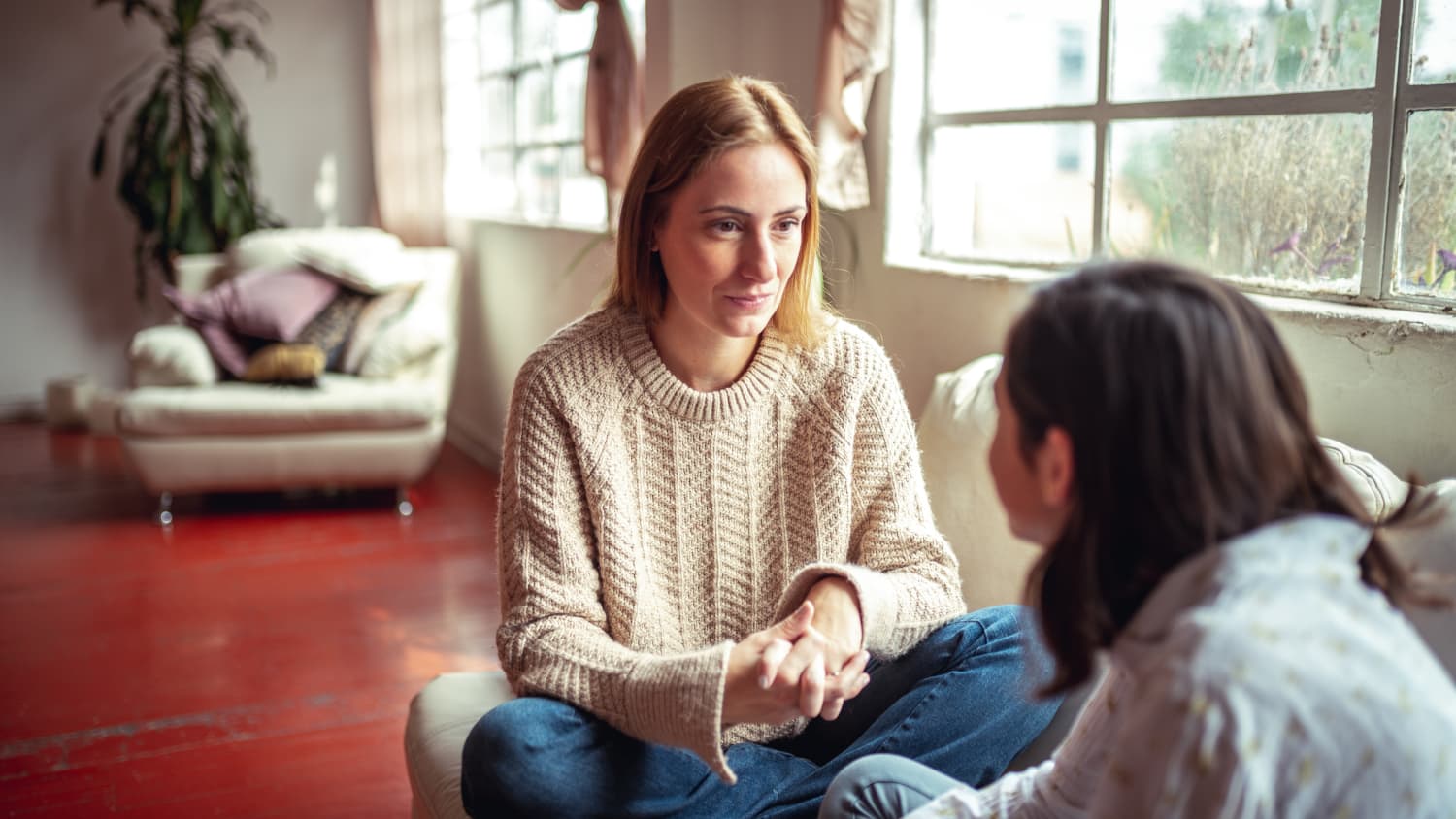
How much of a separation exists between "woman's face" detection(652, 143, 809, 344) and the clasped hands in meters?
0.36

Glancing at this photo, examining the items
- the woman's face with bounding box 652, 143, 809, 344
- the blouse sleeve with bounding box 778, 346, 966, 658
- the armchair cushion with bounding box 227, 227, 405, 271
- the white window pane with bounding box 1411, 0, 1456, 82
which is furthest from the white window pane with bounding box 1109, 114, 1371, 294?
the armchair cushion with bounding box 227, 227, 405, 271

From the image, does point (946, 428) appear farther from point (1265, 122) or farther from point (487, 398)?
point (487, 398)

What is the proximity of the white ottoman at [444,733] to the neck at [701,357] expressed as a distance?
523 millimetres

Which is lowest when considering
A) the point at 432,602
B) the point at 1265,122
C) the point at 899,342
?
the point at 432,602

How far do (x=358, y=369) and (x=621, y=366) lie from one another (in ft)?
9.74

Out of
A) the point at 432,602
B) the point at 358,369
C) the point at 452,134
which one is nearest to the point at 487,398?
the point at 358,369

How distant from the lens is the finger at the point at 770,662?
1.29 m

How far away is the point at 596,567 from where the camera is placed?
1580 mm

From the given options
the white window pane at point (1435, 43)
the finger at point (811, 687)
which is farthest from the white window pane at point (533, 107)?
the finger at point (811, 687)

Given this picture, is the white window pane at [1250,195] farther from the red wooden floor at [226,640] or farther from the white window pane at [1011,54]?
the red wooden floor at [226,640]

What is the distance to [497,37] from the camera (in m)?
4.94

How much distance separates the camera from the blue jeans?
137cm

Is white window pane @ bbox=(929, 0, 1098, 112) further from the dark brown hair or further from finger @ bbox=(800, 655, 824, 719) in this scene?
the dark brown hair

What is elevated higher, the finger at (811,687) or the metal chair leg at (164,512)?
the finger at (811,687)
